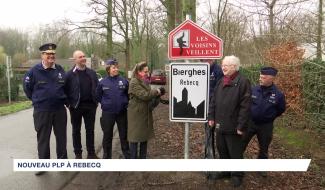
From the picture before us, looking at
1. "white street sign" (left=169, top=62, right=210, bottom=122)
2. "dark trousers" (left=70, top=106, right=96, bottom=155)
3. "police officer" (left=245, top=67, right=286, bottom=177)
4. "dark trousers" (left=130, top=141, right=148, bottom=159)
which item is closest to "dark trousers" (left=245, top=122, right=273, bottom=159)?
"police officer" (left=245, top=67, right=286, bottom=177)

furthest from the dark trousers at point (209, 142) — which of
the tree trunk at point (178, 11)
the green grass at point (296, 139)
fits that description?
the tree trunk at point (178, 11)

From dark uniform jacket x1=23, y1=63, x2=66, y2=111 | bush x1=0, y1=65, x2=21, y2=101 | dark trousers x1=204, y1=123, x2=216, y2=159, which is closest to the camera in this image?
dark trousers x1=204, y1=123, x2=216, y2=159

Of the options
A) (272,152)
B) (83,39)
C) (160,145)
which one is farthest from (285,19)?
(83,39)

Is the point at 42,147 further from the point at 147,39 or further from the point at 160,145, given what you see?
the point at 147,39

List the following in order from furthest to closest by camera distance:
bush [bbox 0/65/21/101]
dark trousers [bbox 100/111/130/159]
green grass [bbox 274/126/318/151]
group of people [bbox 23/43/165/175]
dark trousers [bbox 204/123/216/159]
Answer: bush [bbox 0/65/21/101] < green grass [bbox 274/126/318/151] < dark trousers [bbox 100/111/130/159] < group of people [bbox 23/43/165/175] < dark trousers [bbox 204/123/216/159]

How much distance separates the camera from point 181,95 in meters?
5.92

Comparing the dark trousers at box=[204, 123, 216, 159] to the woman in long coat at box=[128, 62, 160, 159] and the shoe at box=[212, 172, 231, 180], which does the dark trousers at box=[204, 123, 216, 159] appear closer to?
the shoe at box=[212, 172, 231, 180]

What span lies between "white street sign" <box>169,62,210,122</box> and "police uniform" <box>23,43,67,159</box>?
198 centimetres

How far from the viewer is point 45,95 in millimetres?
6516

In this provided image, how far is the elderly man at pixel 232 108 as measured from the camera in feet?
17.4

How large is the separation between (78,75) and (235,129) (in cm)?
299

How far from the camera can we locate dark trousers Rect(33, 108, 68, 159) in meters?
6.59

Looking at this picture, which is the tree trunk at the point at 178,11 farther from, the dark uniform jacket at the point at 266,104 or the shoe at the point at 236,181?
the shoe at the point at 236,181
